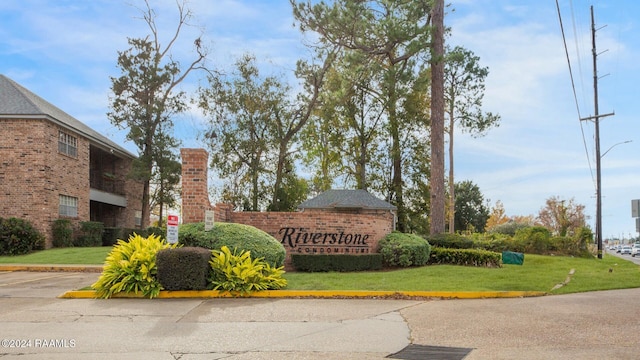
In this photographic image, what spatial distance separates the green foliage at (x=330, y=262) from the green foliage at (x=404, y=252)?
1221 millimetres

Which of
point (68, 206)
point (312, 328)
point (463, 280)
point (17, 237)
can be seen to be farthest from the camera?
point (68, 206)

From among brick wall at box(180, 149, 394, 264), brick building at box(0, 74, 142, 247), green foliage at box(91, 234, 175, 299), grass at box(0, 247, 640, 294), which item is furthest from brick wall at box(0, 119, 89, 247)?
grass at box(0, 247, 640, 294)

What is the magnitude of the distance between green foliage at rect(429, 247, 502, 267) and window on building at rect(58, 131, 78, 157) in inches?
770

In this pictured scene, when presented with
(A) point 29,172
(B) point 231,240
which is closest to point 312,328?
(B) point 231,240

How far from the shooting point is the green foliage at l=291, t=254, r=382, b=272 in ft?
52.2

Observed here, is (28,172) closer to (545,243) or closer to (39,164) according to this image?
(39,164)

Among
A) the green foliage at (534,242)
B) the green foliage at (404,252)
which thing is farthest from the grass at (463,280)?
the green foliage at (534,242)

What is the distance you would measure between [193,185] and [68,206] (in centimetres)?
1702

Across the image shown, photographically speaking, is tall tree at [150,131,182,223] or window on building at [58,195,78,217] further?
tall tree at [150,131,182,223]

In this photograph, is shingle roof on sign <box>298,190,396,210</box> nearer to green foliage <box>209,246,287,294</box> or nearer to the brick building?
the brick building

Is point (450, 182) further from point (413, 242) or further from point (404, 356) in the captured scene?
point (404, 356)

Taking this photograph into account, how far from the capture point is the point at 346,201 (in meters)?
27.7

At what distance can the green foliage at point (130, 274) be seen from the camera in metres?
10.6

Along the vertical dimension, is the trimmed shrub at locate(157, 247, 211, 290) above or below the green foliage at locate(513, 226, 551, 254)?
above
